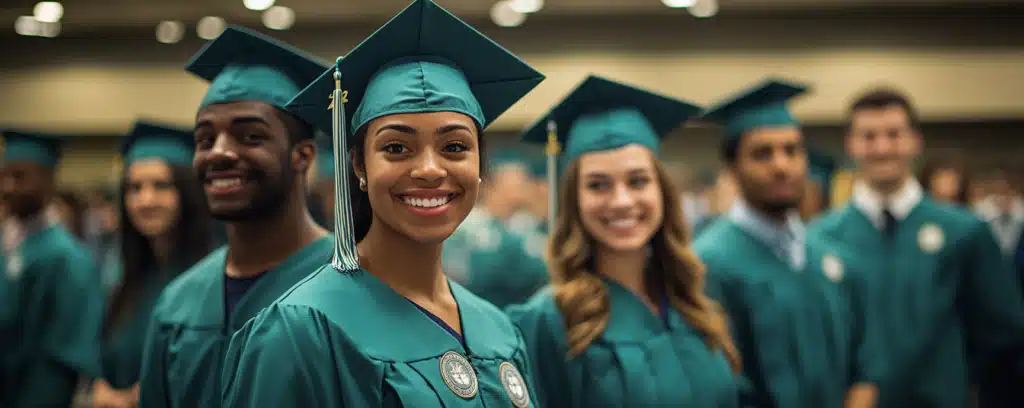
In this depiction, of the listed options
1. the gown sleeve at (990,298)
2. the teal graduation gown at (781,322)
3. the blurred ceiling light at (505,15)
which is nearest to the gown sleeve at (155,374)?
the teal graduation gown at (781,322)

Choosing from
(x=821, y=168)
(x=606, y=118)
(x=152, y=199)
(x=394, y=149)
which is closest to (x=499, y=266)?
(x=821, y=168)

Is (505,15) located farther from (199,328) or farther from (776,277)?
(199,328)

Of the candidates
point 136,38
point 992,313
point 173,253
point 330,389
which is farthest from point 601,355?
point 136,38

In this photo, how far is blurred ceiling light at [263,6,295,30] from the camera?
366 inches

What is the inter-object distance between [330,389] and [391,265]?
0.34 meters

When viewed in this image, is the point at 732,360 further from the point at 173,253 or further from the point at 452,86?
the point at 173,253

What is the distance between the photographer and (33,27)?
33.0 ft

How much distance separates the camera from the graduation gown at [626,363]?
8.73 feet

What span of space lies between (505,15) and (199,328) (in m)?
8.00

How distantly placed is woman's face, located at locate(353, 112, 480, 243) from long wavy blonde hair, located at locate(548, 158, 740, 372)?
38.2 inches

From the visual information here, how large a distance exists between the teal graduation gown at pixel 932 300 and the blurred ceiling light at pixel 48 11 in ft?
25.5

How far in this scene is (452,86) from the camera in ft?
6.41

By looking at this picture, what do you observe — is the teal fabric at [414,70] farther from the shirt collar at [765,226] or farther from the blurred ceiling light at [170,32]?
the blurred ceiling light at [170,32]

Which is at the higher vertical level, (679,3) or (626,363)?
(679,3)
